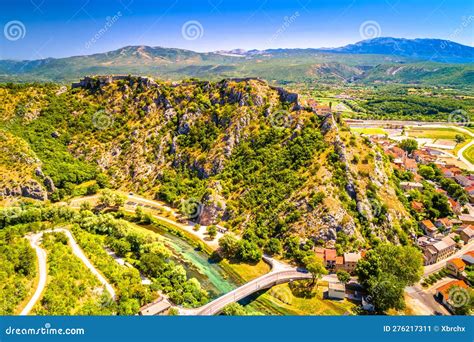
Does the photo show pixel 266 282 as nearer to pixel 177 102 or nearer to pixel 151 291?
pixel 151 291

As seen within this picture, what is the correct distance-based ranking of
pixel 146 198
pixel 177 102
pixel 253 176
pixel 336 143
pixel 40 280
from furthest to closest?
pixel 177 102 < pixel 146 198 < pixel 253 176 < pixel 336 143 < pixel 40 280

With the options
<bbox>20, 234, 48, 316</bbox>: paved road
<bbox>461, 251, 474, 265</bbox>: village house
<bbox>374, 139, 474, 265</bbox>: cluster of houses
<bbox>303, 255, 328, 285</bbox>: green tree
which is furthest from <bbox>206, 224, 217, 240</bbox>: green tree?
<bbox>461, 251, 474, 265</bbox>: village house

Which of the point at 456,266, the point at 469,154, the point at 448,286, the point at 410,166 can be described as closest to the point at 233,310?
the point at 448,286

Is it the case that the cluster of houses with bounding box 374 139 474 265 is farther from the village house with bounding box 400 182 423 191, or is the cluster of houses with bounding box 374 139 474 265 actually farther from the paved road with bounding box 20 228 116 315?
the paved road with bounding box 20 228 116 315

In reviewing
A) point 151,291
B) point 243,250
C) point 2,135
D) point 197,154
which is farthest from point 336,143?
point 2,135

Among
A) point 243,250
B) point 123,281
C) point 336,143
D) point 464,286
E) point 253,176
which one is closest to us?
point 123,281

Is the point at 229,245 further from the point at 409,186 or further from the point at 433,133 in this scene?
the point at 433,133

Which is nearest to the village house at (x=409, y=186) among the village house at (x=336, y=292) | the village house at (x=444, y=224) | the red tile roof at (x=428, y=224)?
the village house at (x=444, y=224)
